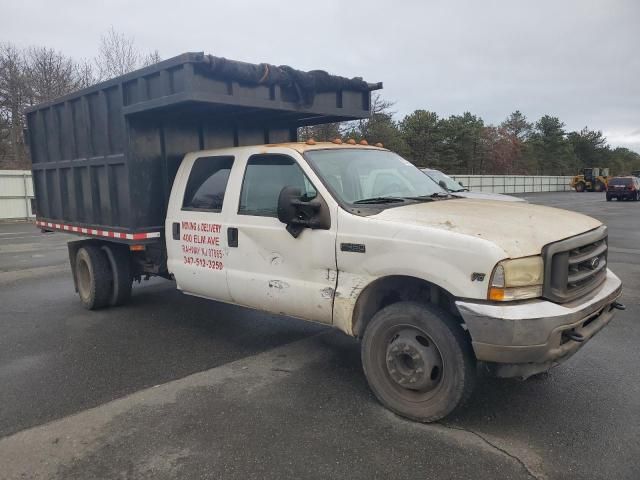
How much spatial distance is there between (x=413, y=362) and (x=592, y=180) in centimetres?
5245

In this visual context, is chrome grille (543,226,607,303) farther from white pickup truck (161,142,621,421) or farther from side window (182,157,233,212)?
side window (182,157,233,212)

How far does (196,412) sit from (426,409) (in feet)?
5.42

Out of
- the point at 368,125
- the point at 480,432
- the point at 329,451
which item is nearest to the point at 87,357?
the point at 329,451

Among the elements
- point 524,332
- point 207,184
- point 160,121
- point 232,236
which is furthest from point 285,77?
point 524,332

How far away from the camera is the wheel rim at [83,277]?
22.4 ft

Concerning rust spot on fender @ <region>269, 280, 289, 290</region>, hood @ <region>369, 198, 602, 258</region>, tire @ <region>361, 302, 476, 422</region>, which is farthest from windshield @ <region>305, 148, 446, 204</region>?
tire @ <region>361, 302, 476, 422</region>

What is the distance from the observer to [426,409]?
3.54 meters

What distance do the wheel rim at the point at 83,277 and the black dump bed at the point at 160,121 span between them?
1.60ft

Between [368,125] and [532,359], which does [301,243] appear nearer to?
[532,359]

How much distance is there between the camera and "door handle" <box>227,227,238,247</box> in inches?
188

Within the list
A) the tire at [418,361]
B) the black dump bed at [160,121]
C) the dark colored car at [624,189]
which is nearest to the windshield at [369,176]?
the tire at [418,361]

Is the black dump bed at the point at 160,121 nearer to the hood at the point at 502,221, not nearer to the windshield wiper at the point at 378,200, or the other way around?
the windshield wiper at the point at 378,200

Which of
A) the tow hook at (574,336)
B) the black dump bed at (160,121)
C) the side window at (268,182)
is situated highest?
the black dump bed at (160,121)

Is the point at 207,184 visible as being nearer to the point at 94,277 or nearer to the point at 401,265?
the point at 94,277
